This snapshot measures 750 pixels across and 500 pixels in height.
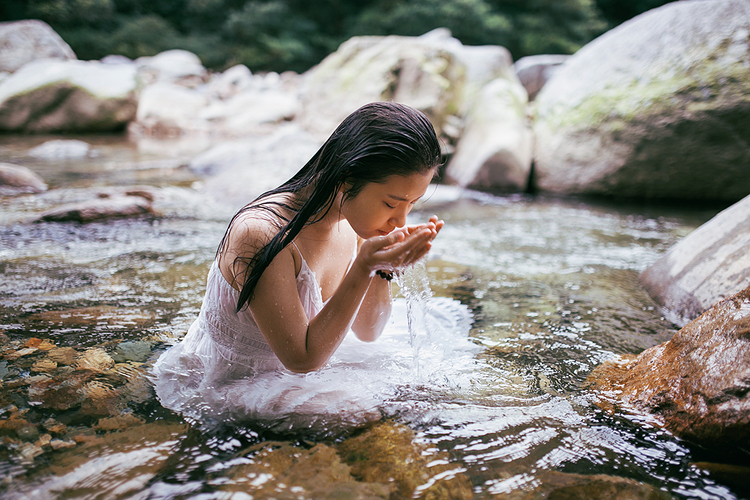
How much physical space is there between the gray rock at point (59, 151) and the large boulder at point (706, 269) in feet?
32.2

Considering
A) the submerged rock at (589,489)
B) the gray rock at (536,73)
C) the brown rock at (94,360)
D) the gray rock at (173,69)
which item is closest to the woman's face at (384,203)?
the submerged rock at (589,489)

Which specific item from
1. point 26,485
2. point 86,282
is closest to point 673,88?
point 86,282

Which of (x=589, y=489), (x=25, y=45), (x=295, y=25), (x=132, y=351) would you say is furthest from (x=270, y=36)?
(x=589, y=489)

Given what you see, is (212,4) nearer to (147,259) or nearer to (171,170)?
(171,170)

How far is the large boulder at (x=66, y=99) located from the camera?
36.6 ft

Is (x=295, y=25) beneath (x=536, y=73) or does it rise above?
above

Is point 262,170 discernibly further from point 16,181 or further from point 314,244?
point 314,244

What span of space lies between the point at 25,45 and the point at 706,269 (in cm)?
1989

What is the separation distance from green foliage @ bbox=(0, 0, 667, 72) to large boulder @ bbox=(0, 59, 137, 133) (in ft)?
38.2

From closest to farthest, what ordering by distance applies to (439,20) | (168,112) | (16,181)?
(16,181), (168,112), (439,20)

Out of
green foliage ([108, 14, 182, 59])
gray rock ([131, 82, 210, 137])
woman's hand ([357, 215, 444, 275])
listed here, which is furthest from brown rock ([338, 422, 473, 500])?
green foliage ([108, 14, 182, 59])

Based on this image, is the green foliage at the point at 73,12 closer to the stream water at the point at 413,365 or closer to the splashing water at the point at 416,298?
the stream water at the point at 413,365

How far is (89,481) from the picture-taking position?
1.54 meters

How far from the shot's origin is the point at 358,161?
1.70 metres
